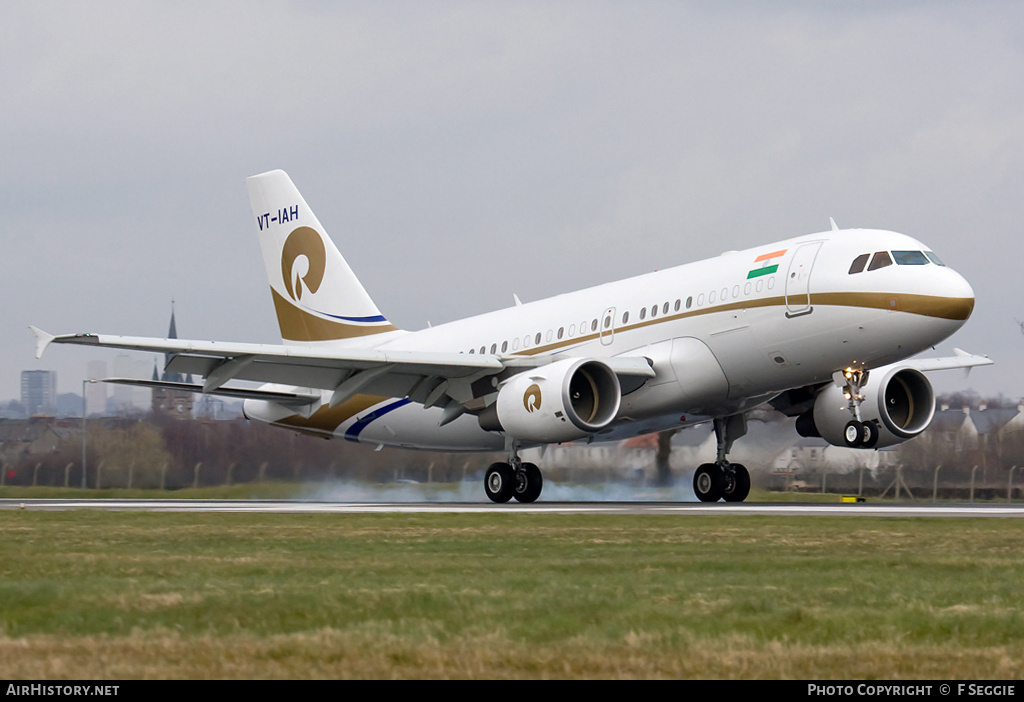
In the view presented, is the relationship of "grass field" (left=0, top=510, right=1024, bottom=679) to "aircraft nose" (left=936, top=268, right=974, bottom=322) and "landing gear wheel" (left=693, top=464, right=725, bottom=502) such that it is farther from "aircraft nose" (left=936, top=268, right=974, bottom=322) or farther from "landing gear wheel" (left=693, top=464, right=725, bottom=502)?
"landing gear wheel" (left=693, top=464, right=725, bottom=502)

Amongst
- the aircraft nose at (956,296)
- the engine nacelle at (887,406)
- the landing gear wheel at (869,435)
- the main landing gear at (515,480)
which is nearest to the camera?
the aircraft nose at (956,296)

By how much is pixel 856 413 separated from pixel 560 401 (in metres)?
5.73

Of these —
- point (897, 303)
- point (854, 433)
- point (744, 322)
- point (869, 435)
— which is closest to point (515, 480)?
point (744, 322)

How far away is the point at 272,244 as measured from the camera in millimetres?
37281

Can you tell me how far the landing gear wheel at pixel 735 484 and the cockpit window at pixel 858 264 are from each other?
304 inches

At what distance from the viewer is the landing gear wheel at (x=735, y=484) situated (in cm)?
3136

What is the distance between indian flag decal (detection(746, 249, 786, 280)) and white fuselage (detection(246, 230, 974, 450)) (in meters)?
0.03

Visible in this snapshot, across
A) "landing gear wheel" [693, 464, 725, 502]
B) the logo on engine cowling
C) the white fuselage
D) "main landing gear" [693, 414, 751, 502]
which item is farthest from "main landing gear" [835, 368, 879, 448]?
the logo on engine cowling

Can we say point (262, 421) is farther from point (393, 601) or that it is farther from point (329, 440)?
point (393, 601)

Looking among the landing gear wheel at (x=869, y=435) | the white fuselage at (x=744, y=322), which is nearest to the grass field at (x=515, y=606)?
the white fuselage at (x=744, y=322)

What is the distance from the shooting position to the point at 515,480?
30.3 meters

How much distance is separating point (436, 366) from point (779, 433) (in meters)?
9.43

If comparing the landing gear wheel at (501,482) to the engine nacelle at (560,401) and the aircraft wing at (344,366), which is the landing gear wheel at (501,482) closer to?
the aircraft wing at (344,366)

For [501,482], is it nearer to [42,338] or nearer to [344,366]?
[344,366]
